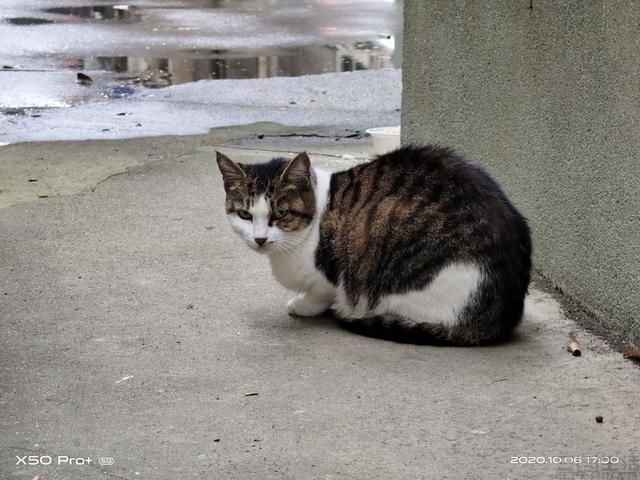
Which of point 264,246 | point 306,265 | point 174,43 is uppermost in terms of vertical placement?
point 174,43

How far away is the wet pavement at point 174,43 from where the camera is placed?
1059cm

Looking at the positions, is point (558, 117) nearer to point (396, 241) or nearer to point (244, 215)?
point (396, 241)

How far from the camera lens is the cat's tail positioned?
4.26 meters

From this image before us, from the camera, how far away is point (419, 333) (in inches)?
169

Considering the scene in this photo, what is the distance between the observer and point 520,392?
385cm

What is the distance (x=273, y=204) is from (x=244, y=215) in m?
0.15

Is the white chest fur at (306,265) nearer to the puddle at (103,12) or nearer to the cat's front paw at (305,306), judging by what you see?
the cat's front paw at (305,306)

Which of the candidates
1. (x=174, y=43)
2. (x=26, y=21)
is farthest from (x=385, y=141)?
(x=26, y=21)

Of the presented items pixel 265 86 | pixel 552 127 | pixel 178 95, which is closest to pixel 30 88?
pixel 178 95

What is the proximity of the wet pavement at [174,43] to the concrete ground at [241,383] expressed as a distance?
14.8 feet

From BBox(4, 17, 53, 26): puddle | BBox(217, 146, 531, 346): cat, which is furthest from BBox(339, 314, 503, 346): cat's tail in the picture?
BBox(4, 17, 53, 26): puddle

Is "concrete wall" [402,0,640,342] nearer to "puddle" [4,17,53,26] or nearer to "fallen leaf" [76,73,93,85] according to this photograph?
"fallen leaf" [76,73,93,85]

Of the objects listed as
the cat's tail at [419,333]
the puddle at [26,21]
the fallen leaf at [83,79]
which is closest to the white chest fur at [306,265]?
the cat's tail at [419,333]

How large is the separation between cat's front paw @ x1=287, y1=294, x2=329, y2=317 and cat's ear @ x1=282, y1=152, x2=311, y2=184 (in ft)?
1.75
